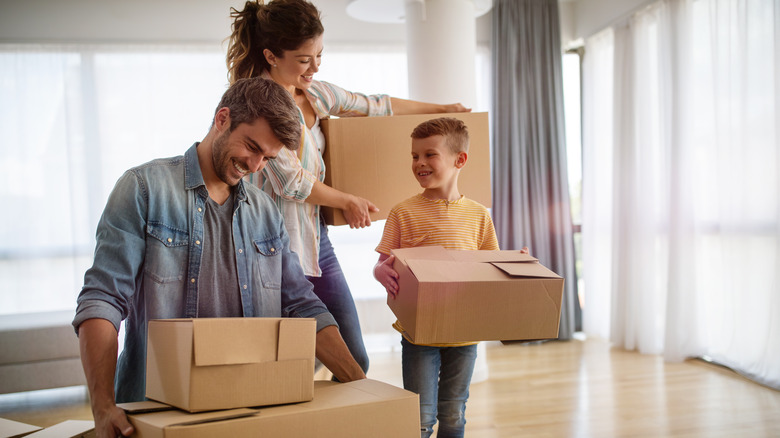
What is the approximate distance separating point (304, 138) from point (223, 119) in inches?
15.5

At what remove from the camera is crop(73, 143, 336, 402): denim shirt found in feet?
4.09

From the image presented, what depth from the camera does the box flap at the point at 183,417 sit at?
93cm

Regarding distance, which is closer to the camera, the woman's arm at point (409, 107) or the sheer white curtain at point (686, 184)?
the woman's arm at point (409, 107)

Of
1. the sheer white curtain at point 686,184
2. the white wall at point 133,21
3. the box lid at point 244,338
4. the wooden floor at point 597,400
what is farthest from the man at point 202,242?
the white wall at point 133,21

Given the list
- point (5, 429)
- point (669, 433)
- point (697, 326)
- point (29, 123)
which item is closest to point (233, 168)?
point (5, 429)

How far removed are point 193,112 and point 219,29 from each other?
24.7 inches

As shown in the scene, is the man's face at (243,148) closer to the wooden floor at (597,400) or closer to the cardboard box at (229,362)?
the cardboard box at (229,362)

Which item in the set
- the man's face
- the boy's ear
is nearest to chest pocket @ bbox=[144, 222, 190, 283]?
the man's face

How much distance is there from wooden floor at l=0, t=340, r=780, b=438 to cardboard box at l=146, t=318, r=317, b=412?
187 cm

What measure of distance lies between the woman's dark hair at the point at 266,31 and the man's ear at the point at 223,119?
41 centimetres

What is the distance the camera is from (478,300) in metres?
1.20

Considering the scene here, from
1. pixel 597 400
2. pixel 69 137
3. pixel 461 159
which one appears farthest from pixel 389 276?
pixel 69 137

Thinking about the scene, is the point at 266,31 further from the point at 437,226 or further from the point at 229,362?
the point at 229,362

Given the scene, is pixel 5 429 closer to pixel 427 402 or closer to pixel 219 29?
pixel 427 402
